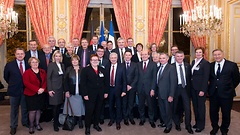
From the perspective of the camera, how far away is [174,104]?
4.34 m

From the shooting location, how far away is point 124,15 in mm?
7719

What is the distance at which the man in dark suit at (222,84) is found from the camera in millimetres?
3889

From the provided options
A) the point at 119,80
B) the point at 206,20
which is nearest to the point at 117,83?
the point at 119,80

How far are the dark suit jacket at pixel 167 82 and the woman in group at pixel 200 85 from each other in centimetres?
36

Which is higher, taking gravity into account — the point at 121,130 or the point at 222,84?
the point at 222,84

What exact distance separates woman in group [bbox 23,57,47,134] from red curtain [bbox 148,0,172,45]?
4.45 meters

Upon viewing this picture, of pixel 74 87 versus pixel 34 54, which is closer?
pixel 74 87

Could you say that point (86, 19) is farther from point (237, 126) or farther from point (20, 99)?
point (237, 126)

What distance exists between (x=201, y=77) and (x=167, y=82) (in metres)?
0.59

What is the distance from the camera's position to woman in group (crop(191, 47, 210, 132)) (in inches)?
161

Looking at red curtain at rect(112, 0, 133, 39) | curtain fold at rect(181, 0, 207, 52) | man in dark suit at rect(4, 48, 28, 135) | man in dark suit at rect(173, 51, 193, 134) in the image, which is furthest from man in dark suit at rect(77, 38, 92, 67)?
curtain fold at rect(181, 0, 207, 52)

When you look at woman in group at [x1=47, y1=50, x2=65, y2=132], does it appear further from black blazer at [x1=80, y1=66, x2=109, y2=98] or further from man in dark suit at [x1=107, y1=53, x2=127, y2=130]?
man in dark suit at [x1=107, y1=53, x2=127, y2=130]

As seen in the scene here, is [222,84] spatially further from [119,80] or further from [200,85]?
[119,80]

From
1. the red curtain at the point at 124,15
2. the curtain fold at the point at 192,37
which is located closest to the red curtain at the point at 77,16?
the red curtain at the point at 124,15
